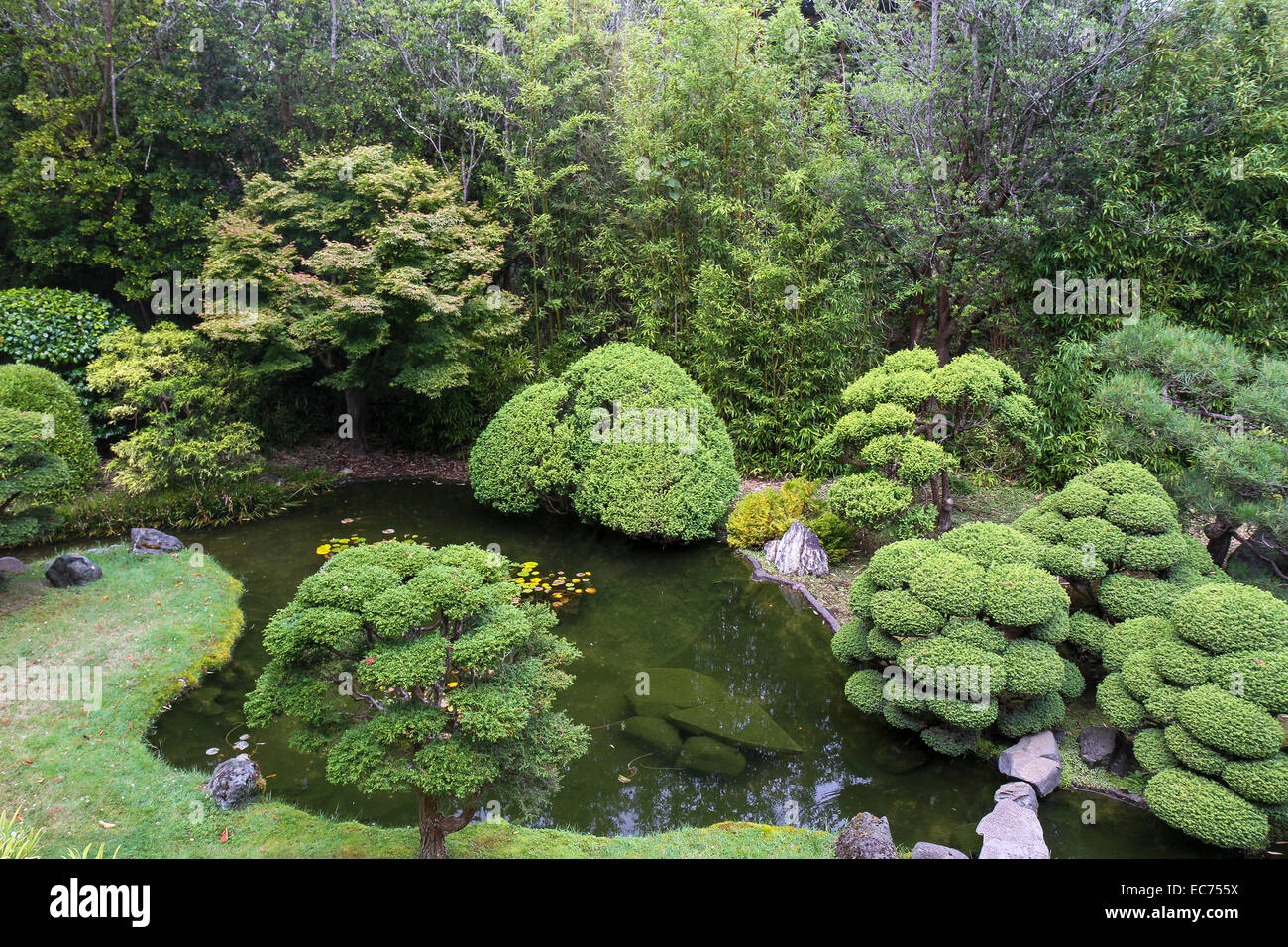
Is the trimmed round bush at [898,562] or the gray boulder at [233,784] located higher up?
the trimmed round bush at [898,562]

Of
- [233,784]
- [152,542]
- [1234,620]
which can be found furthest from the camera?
[152,542]

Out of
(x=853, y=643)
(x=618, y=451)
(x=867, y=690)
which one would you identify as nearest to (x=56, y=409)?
(x=618, y=451)

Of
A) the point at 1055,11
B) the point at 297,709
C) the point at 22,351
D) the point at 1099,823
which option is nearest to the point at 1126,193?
the point at 1055,11

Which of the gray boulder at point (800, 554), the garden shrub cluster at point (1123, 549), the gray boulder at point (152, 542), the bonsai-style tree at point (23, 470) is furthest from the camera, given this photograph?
the gray boulder at point (800, 554)

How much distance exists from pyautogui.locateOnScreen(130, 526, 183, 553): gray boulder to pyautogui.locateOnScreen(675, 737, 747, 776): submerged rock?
628cm

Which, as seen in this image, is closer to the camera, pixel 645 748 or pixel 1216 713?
pixel 1216 713

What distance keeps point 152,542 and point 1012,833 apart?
8.63 metres

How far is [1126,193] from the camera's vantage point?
8.27 metres

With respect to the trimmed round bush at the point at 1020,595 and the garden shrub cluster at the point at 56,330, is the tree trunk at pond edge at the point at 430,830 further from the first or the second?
the garden shrub cluster at the point at 56,330

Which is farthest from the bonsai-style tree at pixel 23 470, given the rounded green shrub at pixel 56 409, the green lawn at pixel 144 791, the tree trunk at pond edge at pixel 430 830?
the tree trunk at pond edge at pixel 430 830

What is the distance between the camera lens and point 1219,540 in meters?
6.41

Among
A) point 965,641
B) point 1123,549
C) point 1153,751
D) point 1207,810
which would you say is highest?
point 1123,549

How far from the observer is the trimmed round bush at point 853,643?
5.95 m

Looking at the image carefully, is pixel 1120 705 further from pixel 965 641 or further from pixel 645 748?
pixel 645 748
